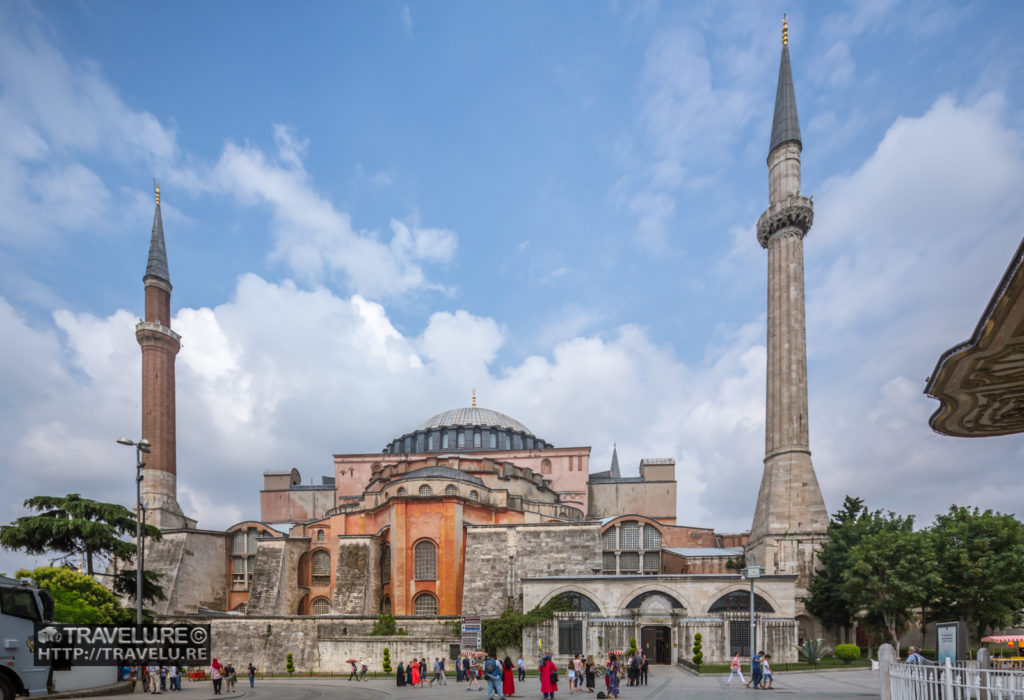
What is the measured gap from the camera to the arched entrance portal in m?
30.0

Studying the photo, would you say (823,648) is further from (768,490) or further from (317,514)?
(317,514)

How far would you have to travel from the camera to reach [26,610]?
11312mm

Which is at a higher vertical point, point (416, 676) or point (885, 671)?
point (885, 671)

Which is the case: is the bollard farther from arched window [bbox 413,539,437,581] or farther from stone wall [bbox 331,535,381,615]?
stone wall [bbox 331,535,381,615]

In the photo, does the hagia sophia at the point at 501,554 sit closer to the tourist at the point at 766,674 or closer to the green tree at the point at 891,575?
the green tree at the point at 891,575

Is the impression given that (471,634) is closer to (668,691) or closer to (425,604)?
(425,604)

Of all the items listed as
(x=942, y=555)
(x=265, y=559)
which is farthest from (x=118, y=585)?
(x=942, y=555)

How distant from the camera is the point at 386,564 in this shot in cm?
3778

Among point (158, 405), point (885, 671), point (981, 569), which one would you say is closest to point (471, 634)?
point (981, 569)

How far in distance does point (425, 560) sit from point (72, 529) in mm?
15740

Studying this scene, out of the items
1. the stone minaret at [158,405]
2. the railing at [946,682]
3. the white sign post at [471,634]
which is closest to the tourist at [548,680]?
the railing at [946,682]

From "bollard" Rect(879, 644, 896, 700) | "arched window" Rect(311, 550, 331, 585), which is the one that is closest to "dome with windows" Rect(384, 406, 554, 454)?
"arched window" Rect(311, 550, 331, 585)

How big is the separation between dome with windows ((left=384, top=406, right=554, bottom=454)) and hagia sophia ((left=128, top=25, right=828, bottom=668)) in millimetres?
6521

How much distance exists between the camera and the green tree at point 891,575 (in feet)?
85.4
